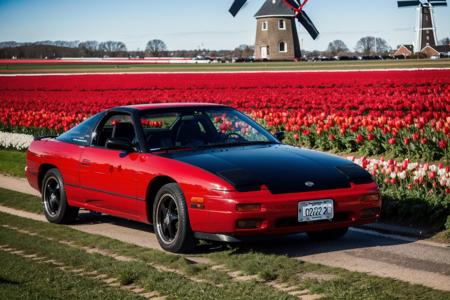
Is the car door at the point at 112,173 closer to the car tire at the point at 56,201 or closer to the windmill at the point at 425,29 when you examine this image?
the car tire at the point at 56,201

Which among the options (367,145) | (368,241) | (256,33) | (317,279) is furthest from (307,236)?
(256,33)

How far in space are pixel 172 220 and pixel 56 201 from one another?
2.68 meters

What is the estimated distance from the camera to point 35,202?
11.8m

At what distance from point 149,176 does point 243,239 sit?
1.26m

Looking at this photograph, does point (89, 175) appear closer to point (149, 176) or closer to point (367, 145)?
point (149, 176)

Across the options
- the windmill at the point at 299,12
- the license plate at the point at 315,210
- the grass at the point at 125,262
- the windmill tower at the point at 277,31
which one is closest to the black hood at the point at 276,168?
the license plate at the point at 315,210

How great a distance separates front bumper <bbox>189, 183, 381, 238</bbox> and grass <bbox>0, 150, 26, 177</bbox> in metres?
8.93

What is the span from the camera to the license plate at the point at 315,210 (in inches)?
296

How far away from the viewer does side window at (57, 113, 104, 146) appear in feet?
32.0

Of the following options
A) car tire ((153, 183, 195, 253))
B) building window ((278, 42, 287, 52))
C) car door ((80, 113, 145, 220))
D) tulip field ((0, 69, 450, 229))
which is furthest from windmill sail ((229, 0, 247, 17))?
car tire ((153, 183, 195, 253))

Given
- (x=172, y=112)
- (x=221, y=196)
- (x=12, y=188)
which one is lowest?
(x=12, y=188)

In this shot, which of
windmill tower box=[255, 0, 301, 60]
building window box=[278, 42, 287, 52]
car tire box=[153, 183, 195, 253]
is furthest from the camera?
building window box=[278, 42, 287, 52]

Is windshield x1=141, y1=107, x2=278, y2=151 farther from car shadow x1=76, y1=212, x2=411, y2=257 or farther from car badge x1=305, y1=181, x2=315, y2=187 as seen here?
car badge x1=305, y1=181, x2=315, y2=187

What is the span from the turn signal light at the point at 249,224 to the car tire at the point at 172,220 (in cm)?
56
